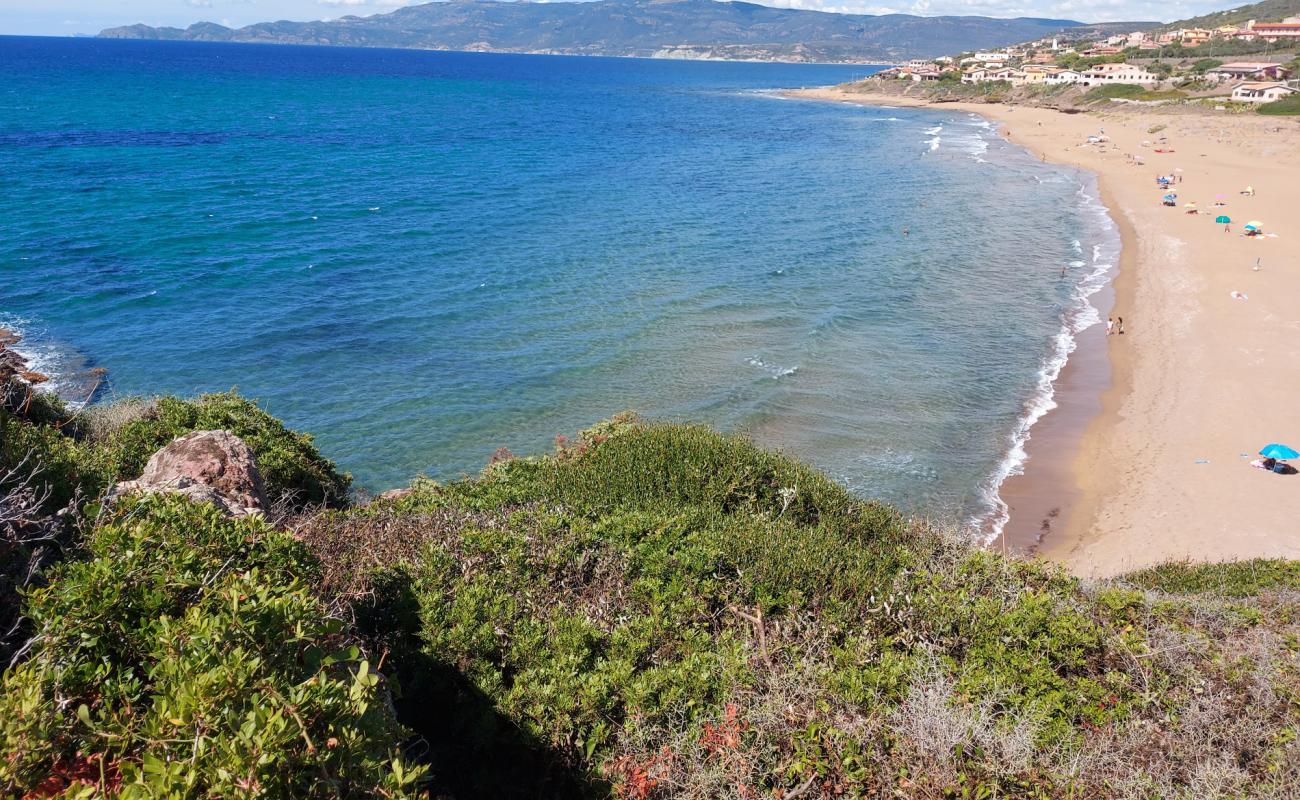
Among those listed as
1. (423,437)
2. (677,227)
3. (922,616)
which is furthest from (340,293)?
(922,616)

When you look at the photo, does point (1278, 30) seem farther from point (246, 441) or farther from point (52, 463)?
point (52, 463)

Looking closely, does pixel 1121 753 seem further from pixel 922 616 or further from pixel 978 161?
pixel 978 161

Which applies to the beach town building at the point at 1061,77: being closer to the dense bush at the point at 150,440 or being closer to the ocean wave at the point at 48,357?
the ocean wave at the point at 48,357

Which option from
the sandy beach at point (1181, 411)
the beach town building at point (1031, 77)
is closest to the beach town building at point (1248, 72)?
the beach town building at point (1031, 77)

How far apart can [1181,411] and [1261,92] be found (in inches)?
3347

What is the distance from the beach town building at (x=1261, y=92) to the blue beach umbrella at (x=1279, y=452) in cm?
8432

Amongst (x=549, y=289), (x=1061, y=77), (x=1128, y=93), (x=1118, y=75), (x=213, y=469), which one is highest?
(x=1061, y=77)

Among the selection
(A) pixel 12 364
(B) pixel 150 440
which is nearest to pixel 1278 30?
(B) pixel 150 440

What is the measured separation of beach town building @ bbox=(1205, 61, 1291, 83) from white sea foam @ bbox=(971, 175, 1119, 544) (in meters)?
74.6

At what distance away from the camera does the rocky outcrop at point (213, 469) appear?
877 centimetres

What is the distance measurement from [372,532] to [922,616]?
5.98m

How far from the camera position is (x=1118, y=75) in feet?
379

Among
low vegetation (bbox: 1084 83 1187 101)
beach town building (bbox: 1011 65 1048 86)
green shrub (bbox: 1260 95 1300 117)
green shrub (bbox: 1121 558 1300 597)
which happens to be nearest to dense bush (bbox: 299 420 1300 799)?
green shrub (bbox: 1121 558 1300 597)

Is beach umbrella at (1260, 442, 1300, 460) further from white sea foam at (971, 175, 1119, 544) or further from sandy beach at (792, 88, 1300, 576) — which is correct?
white sea foam at (971, 175, 1119, 544)
